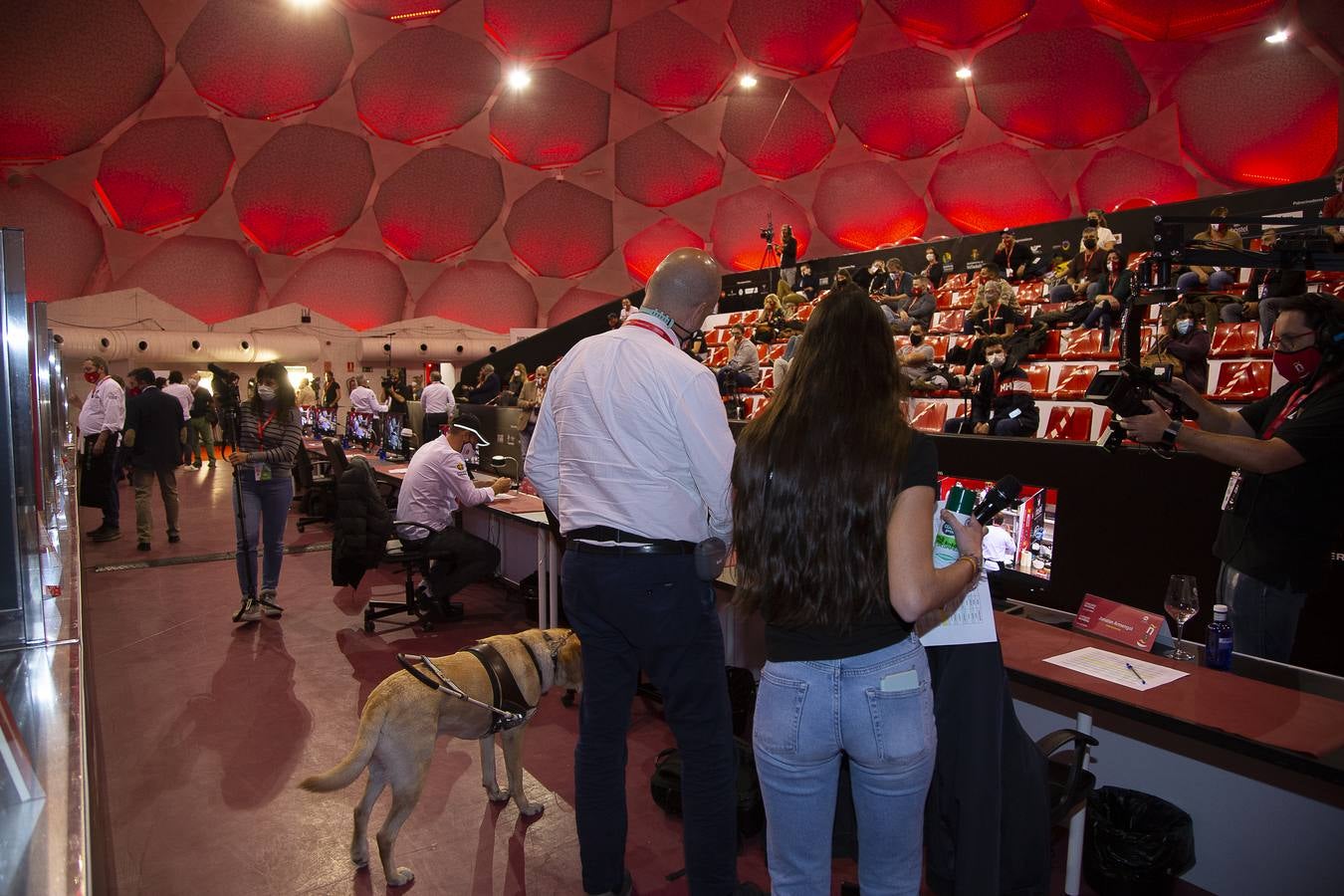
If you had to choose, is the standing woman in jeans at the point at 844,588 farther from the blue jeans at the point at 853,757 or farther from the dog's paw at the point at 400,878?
the dog's paw at the point at 400,878

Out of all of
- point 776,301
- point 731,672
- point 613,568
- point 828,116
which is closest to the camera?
point 613,568

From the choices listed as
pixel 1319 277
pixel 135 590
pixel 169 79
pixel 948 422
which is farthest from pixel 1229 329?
pixel 169 79

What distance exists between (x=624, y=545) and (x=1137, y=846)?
6.03ft

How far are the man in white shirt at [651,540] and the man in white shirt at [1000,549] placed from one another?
1.85 meters

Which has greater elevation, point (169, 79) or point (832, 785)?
point (169, 79)

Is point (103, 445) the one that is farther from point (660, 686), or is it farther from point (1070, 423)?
point (1070, 423)

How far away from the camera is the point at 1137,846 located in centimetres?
236

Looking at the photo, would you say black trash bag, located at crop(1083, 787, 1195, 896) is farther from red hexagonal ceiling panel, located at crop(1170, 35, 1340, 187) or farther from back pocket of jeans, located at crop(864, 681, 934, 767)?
red hexagonal ceiling panel, located at crop(1170, 35, 1340, 187)

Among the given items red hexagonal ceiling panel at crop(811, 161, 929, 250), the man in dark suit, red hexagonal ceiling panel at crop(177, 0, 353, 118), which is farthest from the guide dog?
red hexagonal ceiling panel at crop(811, 161, 929, 250)

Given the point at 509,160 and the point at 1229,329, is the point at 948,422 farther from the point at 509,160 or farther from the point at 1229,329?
the point at 509,160

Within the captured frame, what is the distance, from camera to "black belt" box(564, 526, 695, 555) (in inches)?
83.4

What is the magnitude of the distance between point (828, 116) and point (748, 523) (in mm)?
24368

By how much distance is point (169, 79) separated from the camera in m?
19.7

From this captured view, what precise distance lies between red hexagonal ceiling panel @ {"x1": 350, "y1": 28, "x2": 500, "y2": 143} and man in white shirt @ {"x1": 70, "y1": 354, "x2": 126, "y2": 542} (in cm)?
1570
